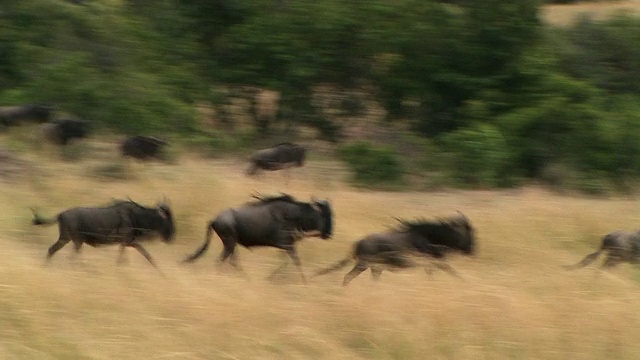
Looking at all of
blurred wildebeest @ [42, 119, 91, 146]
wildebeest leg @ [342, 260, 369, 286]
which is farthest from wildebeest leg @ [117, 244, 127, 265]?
blurred wildebeest @ [42, 119, 91, 146]

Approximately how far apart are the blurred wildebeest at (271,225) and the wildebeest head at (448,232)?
88 centimetres

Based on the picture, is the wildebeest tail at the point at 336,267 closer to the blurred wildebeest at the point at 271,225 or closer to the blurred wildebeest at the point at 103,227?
the blurred wildebeest at the point at 271,225

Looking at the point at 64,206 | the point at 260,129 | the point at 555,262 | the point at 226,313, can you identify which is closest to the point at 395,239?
the point at 555,262

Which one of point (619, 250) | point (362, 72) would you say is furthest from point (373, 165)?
point (619, 250)

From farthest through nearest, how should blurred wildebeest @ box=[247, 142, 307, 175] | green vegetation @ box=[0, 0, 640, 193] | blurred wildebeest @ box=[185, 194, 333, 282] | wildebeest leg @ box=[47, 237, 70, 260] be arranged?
green vegetation @ box=[0, 0, 640, 193]
blurred wildebeest @ box=[247, 142, 307, 175]
blurred wildebeest @ box=[185, 194, 333, 282]
wildebeest leg @ box=[47, 237, 70, 260]

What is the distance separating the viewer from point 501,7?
16594 mm

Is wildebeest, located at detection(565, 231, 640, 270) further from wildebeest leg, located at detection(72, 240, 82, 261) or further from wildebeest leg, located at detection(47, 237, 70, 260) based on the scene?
wildebeest leg, located at detection(47, 237, 70, 260)

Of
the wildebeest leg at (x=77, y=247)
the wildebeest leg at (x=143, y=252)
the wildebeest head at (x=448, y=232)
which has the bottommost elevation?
the wildebeest leg at (x=77, y=247)

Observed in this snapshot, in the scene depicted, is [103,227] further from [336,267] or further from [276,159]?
[276,159]

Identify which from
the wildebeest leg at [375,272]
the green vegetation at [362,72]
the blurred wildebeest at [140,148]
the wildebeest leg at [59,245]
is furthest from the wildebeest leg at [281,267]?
the green vegetation at [362,72]

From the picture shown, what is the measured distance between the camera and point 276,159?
14.5m

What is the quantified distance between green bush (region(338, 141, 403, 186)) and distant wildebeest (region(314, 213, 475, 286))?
616 centimetres

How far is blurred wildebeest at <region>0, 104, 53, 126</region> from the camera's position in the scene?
15969 millimetres

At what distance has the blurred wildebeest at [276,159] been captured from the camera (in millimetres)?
14438
